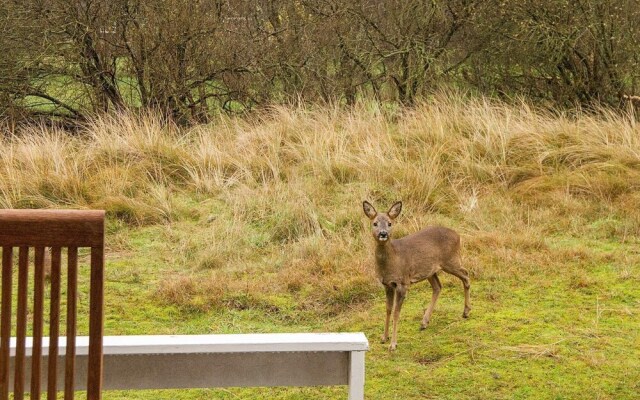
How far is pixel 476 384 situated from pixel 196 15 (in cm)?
839

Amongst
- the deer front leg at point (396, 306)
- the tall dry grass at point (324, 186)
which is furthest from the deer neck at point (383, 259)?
the tall dry grass at point (324, 186)

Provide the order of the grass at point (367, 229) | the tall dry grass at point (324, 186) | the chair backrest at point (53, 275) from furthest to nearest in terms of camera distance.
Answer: the tall dry grass at point (324, 186)
the grass at point (367, 229)
the chair backrest at point (53, 275)

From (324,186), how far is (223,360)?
5.92 metres

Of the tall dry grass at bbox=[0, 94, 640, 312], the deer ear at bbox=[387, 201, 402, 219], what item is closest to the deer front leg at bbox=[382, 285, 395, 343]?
the deer ear at bbox=[387, 201, 402, 219]

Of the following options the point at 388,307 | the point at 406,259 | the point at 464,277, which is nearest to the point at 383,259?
the point at 406,259

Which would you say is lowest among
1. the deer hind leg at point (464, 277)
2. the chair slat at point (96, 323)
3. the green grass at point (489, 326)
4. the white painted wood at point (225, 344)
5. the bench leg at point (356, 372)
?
the green grass at point (489, 326)

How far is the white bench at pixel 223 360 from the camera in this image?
281 cm

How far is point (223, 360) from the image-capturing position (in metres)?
2.84

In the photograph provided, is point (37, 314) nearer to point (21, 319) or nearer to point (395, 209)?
point (21, 319)

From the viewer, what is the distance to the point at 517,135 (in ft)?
31.8

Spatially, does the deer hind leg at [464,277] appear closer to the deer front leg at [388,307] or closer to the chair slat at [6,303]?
the deer front leg at [388,307]

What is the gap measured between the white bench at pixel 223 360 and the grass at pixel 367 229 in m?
2.04

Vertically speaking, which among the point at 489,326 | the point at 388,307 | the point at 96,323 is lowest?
the point at 489,326

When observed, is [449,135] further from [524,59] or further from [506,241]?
[524,59]
